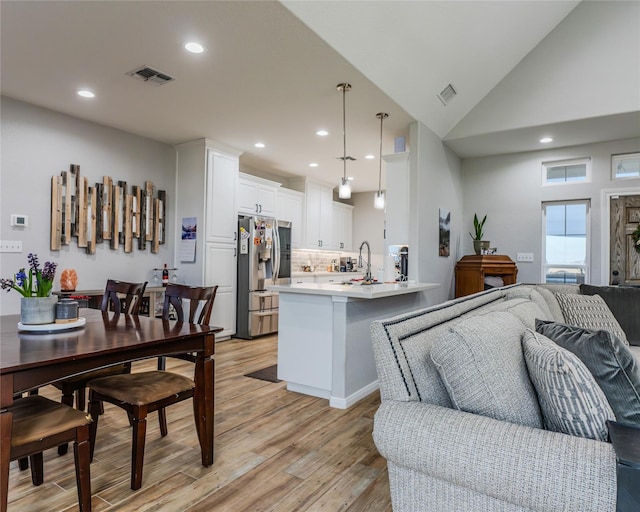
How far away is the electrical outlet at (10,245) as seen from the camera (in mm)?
3728

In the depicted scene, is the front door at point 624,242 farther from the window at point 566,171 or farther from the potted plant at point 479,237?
the potted plant at point 479,237

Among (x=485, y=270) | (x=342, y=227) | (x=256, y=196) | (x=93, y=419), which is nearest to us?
(x=93, y=419)

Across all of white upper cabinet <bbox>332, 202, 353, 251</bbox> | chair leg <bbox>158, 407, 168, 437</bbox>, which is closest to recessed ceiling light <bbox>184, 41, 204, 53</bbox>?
chair leg <bbox>158, 407, 168, 437</bbox>

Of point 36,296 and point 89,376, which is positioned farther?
point 89,376

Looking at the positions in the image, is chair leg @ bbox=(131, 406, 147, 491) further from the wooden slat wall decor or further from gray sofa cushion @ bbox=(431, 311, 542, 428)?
the wooden slat wall decor

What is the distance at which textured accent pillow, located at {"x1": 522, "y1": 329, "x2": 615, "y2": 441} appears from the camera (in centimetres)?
106

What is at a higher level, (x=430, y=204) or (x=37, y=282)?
(x=430, y=204)

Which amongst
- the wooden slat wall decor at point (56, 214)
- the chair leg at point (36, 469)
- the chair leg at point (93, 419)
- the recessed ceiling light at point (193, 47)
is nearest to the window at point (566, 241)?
the recessed ceiling light at point (193, 47)

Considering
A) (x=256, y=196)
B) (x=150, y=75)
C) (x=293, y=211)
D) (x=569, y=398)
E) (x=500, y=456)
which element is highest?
(x=150, y=75)

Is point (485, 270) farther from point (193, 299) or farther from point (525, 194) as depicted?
point (193, 299)

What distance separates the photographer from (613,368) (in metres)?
1.28

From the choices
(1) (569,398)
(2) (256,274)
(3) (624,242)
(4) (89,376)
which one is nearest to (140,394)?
(4) (89,376)

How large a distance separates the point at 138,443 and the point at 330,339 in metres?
1.55

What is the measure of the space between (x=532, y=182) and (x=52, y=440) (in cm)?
594
